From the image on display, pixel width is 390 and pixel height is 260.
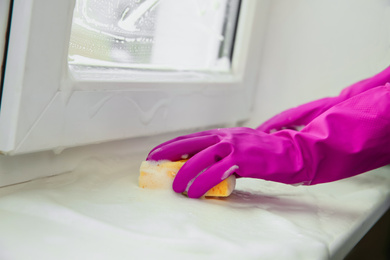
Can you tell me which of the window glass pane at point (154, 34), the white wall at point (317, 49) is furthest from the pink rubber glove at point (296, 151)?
the white wall at point (317, 49)

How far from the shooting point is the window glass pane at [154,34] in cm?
92

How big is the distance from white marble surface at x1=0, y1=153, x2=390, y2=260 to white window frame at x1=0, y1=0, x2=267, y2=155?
83 mm

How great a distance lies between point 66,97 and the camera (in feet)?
2.75

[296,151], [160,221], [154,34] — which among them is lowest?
[160,221]

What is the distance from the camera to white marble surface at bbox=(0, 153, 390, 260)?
66 centimetres

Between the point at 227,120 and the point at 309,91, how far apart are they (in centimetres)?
28

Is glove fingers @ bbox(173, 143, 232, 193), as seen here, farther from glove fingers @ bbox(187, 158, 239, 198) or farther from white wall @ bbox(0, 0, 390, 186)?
white wall @ bbox(0, 0, 390, 186)

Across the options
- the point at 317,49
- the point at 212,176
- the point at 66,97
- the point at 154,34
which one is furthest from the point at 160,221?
the point at 317,49

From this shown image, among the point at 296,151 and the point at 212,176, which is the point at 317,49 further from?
the point at 212,176

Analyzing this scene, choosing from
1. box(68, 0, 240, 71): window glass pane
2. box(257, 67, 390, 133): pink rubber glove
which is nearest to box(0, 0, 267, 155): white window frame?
box(68, 0, 240, 71): window glass pane

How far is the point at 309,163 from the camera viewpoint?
910mm

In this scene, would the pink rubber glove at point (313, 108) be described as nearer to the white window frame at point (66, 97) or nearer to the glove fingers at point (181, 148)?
the white window frame at point (66, 97)

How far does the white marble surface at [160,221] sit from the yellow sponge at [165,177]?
0.02 metres

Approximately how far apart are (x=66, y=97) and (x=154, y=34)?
1.15ft
